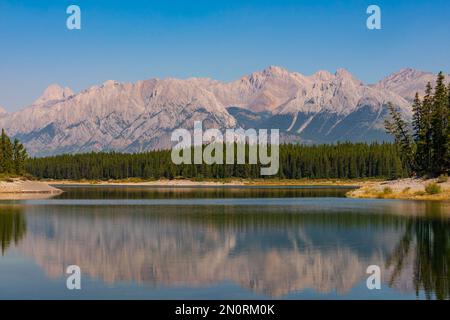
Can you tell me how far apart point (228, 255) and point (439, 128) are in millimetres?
87683

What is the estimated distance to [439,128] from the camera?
12044cm

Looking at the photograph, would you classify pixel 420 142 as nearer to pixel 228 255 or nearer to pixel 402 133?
pixel 402 133

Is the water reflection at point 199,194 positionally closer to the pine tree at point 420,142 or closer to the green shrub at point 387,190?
the green shrub at point 387,190

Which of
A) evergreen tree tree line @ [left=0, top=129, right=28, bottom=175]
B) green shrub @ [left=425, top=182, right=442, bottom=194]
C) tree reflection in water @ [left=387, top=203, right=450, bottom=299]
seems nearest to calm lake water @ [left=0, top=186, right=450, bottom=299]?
tree reflection in water @ [left=387, top=203, right=450, bottom=299]

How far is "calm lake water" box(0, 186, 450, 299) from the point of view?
32812mm

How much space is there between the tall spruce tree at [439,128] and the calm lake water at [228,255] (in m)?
39.0

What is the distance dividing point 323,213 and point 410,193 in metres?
37.3

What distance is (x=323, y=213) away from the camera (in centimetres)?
7906

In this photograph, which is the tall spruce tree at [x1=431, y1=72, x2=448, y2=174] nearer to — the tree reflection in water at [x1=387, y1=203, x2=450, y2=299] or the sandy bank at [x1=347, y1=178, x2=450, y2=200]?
the sandy bank at [x1=347, y1=178, x2=450, y2=200]

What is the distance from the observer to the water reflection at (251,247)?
35906mm

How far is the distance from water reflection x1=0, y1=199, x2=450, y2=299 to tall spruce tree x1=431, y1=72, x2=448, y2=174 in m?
35.4

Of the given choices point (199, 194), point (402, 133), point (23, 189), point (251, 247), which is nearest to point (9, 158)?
point (23, 189)

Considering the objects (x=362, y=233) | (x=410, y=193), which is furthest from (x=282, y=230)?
(x=410, y=193)
